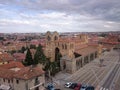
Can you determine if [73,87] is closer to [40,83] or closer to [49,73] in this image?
[40,83]

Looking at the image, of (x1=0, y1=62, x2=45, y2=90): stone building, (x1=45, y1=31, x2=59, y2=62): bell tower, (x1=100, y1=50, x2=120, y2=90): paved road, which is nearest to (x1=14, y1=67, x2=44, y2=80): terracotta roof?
(x1=0, y1=62, x2=45, y2=90): stone building

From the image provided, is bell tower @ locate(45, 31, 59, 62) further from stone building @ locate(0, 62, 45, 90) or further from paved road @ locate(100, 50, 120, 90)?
stone building @ locate(0, 62, 45, 90)

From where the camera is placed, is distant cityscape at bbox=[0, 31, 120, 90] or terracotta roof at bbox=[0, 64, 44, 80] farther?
distant cityscape at bbox=[0, 31, 120, 90]

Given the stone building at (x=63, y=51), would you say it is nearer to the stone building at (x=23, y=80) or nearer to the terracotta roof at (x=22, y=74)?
the stone building at (x=23, y=80)

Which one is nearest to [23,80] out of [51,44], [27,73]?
[27,73]

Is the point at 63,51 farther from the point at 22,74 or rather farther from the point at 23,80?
the point at 23,80

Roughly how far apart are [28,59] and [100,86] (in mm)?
25867

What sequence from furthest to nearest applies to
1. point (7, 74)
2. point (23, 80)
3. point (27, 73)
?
1. point (7, 74)
2. point (27, 73)
3. point (23, 80)

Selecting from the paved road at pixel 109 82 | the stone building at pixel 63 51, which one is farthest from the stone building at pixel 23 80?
the stone building at pixel 63 51

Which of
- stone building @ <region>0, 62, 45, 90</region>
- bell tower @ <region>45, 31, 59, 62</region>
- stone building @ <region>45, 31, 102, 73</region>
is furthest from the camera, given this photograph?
bell tower @ <region>45, 31, 59, 62</region>

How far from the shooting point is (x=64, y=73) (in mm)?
59188

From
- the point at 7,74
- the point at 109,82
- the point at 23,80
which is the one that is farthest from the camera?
the point at 109,82

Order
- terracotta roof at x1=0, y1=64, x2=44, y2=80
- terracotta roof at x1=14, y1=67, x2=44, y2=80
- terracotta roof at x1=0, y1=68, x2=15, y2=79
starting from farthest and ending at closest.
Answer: terracotta roof at x1=0, y1=68, x2=15, y2=79
terracotta roof at x1=0, y1=64, x2=44, y2=80
terracotta roof at x1=14, y1=67, x2=44, y2=80

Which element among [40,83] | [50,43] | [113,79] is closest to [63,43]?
[50,43]
